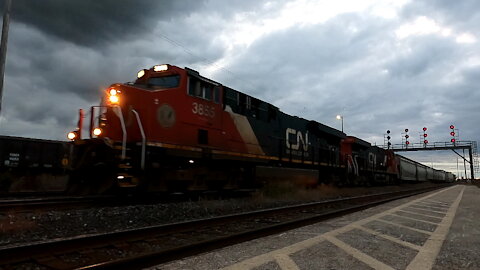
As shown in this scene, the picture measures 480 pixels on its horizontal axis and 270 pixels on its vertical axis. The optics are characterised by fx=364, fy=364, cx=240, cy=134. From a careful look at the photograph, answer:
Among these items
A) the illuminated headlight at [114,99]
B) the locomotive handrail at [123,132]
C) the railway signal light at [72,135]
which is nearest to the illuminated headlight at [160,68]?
the illuminated headlight at [114,99]

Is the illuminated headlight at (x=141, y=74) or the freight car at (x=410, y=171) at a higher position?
the illuminated headlight at (x=141, y=74)

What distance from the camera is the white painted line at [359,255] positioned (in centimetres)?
449

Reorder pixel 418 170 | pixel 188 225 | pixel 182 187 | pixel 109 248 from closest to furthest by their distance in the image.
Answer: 1. pixel 109 248
2. pixel 188 225
3. pixel 182 187
4. pixel 418 170

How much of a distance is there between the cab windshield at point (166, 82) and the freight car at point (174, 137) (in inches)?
1.1

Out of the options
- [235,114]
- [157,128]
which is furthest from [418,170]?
[157,128]

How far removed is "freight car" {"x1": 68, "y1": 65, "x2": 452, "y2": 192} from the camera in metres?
8.69

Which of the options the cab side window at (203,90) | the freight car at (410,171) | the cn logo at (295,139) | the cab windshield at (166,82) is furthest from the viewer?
the freight car at (410,171)

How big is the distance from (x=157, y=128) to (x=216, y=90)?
9.10 ft

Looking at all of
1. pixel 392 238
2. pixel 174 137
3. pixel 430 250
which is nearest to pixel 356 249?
pixel 430 250

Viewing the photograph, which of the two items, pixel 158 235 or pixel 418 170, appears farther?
pixel 418 170

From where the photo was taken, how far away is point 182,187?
1005 cm

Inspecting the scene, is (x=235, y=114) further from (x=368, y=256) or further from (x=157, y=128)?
(x=368, y=256)

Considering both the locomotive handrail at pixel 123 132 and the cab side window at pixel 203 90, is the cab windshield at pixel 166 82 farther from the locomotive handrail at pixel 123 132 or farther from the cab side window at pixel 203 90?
the locomotive handrail at pixel 123 132

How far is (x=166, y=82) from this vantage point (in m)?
9.98
